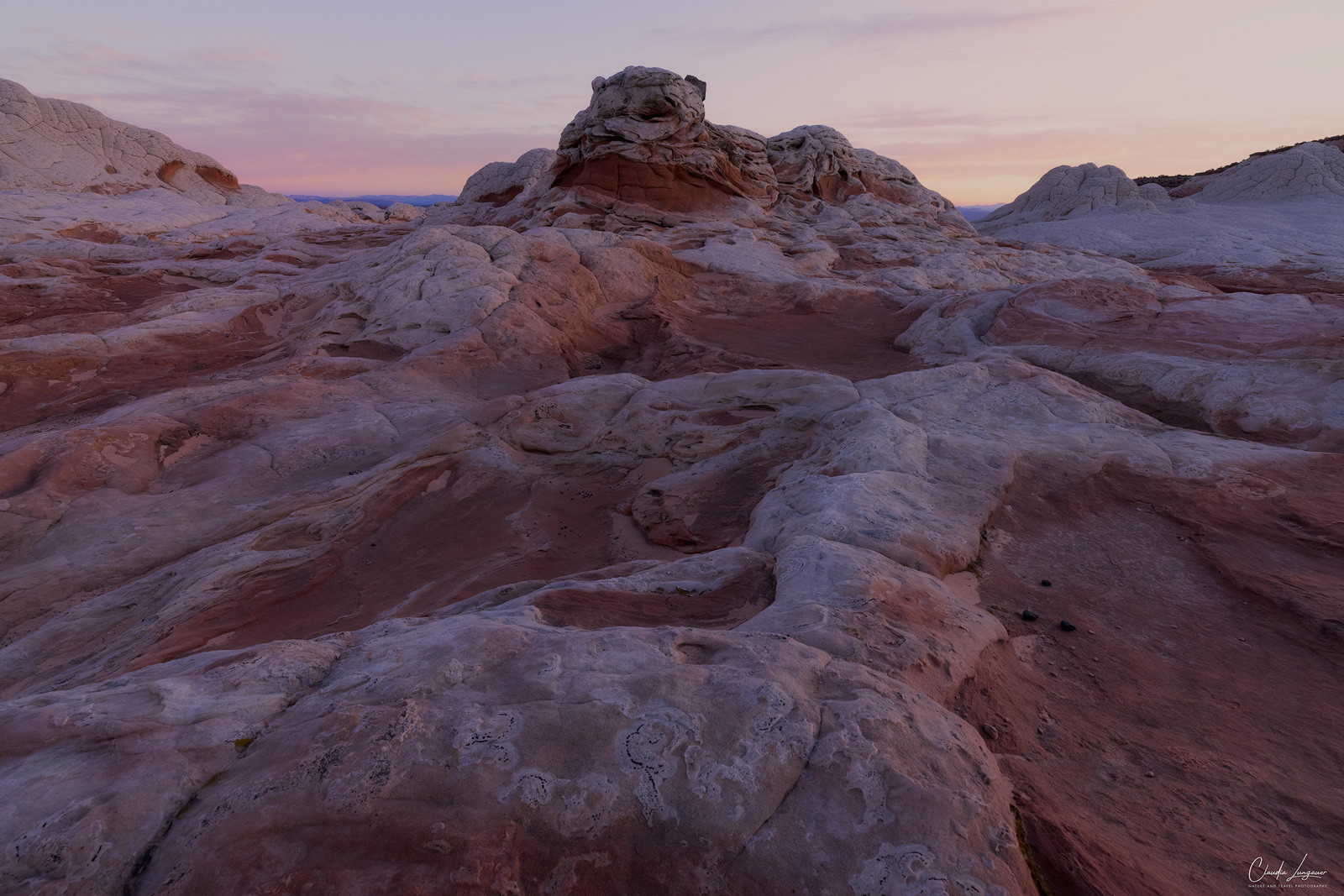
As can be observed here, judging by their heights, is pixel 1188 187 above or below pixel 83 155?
above

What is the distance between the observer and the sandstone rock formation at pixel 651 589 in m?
2.25

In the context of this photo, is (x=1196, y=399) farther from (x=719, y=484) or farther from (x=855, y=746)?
(x=855, y=746)

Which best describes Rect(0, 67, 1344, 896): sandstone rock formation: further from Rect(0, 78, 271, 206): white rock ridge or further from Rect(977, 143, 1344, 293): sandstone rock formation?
Rect(0, 78, 271, 206): white rock ridge

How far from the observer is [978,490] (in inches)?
220

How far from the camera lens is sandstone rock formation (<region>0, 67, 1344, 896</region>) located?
7.38ft

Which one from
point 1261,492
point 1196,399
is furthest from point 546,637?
point 1196,399

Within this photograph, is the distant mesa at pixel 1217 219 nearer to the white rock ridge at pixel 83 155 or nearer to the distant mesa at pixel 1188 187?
the distant mesa at pixel 1188 187

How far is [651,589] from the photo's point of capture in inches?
167
